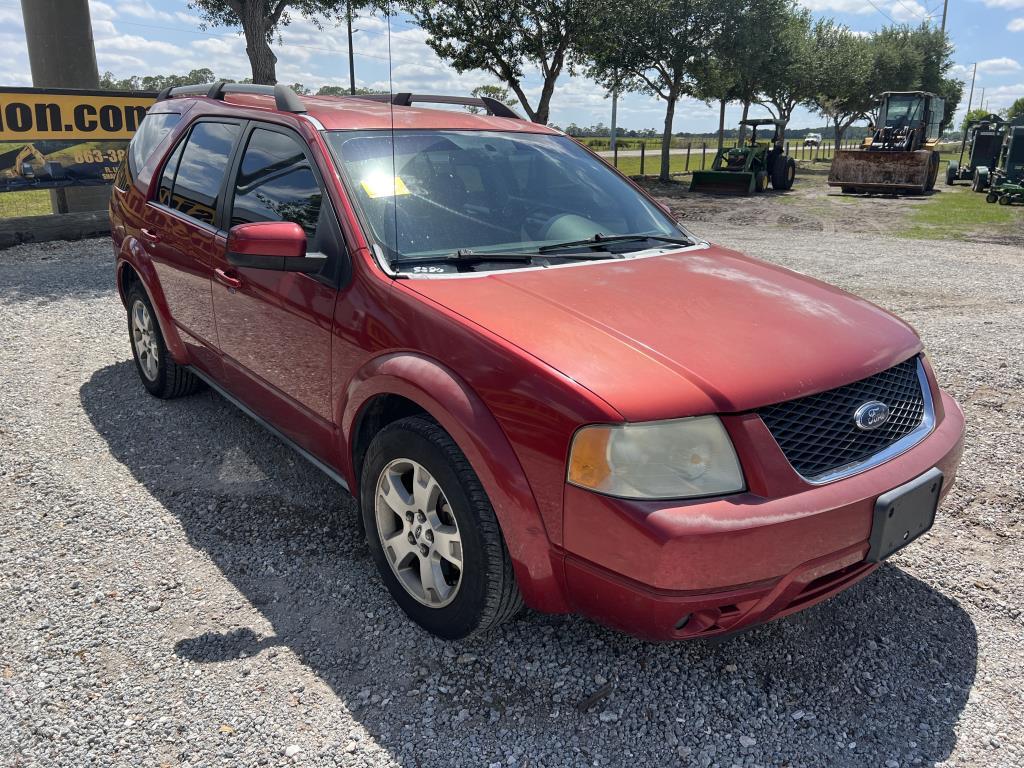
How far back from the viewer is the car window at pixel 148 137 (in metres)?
4.64

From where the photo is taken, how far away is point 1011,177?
20.8 meters

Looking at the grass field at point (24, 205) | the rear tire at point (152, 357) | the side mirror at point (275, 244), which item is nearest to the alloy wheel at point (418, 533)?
the side mirror at point (275, 244)

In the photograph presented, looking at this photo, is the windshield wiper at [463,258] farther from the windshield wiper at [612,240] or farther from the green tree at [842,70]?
the green tree at [842,70]

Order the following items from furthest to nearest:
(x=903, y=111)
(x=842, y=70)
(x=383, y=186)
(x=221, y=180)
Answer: (x=842, y=70)
(x=903, y=111)
(x=221, y=180)
(x=383, y=186)

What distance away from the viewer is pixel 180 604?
296cm

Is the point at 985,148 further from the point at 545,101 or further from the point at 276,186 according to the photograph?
the point at 276,186

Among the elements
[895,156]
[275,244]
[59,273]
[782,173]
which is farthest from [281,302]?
[782,173]

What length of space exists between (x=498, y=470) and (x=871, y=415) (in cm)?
118

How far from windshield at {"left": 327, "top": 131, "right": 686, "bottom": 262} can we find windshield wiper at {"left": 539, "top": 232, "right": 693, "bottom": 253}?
17 mm

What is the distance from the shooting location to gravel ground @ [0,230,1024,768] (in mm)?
2324

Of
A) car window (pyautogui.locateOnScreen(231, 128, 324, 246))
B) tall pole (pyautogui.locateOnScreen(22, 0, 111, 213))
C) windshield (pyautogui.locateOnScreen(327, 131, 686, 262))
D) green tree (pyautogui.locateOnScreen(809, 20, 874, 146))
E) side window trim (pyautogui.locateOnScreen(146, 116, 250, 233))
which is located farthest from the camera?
green tree (pyautogui.locateOnScreen(809, 20, 874, 146))

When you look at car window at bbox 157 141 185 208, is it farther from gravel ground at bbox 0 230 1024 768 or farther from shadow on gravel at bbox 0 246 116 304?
shadow on gravel at bbox 0 246 116 304

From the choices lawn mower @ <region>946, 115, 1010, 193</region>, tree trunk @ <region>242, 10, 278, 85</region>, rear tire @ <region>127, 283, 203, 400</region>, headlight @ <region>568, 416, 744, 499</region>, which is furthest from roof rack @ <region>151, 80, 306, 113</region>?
lawn mower @ <region>946, 115, 1010, 193</region>

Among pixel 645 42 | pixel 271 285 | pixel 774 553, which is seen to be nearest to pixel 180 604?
pixel 271 285
